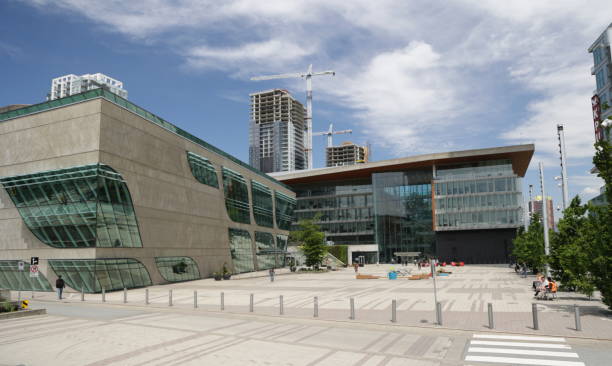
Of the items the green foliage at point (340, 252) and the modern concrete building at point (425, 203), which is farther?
the green foliage at point (340, 252)

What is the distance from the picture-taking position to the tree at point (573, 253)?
19016 millimetres

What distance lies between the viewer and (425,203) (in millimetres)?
97062

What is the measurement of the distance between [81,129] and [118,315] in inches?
736

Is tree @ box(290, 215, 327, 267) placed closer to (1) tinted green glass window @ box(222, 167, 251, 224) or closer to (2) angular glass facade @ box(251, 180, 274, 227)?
(2) angular glass facade @ box(251, 180, 274, 227)

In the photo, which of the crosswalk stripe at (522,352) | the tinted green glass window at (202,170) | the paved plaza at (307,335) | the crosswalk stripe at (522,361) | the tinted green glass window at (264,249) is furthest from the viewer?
the tinted green glass window at (264,249)

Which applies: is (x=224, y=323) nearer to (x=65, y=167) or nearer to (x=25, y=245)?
(x=65, y=167)

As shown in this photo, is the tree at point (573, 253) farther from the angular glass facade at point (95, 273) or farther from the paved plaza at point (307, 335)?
the angular glass facade at point (95, 273)

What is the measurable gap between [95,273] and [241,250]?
26164mm

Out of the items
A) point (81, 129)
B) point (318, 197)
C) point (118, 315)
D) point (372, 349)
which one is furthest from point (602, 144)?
point (318, 197)

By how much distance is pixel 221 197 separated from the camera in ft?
169

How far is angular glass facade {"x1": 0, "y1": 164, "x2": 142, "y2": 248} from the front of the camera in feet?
104

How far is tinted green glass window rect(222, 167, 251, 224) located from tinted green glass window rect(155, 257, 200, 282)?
35.0 feet

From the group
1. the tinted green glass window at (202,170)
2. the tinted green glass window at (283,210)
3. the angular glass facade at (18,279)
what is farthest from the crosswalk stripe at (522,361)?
the tinted green glass window at (283,210)

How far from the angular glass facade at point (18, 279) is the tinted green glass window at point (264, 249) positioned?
100 feet
